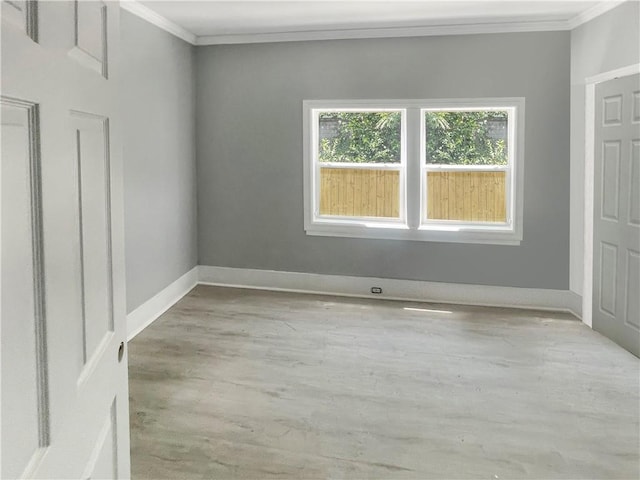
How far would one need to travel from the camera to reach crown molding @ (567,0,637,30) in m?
4.14

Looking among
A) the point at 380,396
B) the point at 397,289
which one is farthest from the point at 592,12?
the point at 380,396

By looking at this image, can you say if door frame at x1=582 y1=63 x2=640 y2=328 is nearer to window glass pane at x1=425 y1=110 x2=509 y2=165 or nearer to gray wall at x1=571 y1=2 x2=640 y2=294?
gray wall at x1=571 y1=2 x2=640 y2=294

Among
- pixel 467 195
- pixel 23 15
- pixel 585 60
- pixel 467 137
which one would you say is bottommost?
pixel 467 195

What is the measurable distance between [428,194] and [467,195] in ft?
1.25

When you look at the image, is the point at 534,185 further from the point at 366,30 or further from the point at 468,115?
the point at 366,30

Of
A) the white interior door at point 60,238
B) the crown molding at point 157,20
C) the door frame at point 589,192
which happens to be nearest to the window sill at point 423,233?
the door frame at point 589,192

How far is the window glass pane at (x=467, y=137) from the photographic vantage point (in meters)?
5.19

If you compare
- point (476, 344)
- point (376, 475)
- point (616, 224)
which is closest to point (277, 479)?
point (376, 475)

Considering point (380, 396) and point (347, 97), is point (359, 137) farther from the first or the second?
point (380, 396)

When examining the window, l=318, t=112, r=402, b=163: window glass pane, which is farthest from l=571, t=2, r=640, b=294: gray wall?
l=318, t=112, r=402, b=163: window glass pane

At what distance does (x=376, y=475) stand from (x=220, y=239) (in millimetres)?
3798

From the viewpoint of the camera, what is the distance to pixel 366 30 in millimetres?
5199

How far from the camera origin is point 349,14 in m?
4.70

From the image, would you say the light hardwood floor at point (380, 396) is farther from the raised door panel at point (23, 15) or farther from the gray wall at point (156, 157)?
the raised door panel at point (23, 15)
